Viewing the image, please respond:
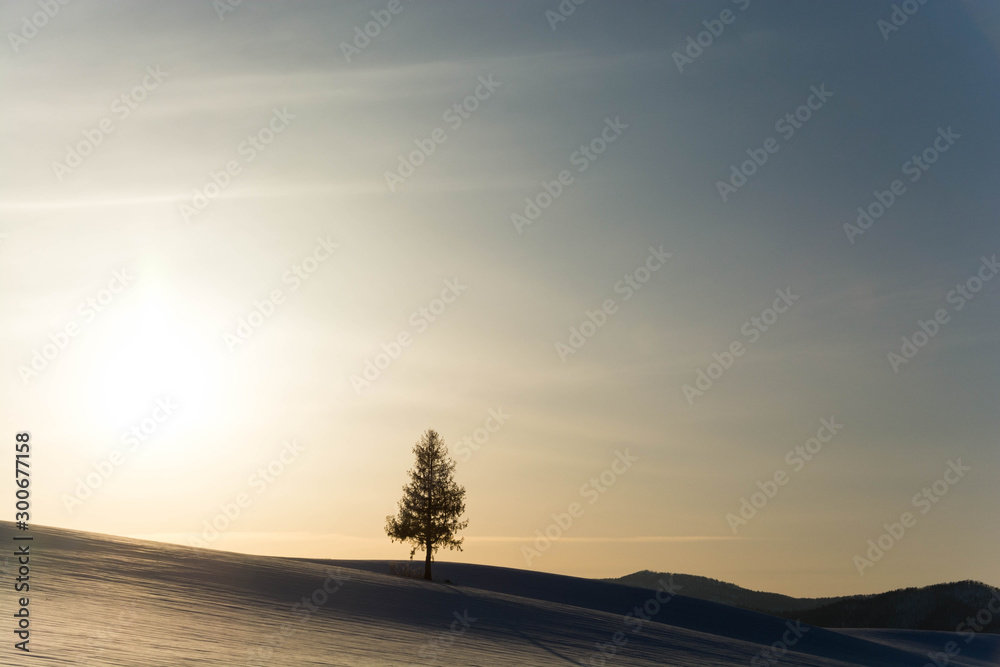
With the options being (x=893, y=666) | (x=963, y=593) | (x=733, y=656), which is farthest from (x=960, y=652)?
(x=963, y=593)

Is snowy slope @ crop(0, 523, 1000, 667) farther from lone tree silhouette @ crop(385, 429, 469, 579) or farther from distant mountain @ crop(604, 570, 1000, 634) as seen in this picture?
distant mountain @ crop(604, 570, 1000, 634)

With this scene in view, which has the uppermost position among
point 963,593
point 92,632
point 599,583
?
point 963,593

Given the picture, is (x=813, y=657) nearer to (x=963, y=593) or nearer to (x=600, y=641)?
(x=600, y=641)

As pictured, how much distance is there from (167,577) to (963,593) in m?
190

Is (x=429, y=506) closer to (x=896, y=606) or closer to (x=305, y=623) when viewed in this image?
(x=305, y=623)

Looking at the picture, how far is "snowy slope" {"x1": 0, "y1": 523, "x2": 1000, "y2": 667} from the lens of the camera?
837 inches

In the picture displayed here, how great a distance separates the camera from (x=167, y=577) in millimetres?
31312

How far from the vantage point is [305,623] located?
89.8 feet

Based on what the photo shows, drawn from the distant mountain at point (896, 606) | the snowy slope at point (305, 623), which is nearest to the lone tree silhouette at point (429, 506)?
the snowy slope at point (305, 623)

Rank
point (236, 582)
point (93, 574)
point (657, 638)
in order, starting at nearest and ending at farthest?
point (93, 574) → point (236, 582) → point (657, 638)

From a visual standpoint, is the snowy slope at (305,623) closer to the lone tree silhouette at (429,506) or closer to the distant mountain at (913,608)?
the lone tree silhouette at (429,506)

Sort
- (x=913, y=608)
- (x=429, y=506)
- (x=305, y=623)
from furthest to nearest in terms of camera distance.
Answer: (x=913, y=608) → (x=429, y=506) → (x=305, y=623)

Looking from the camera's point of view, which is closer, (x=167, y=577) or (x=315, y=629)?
(x=315, y=629)

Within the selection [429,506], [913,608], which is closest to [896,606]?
[913,608]
